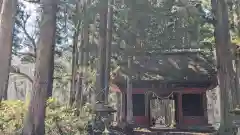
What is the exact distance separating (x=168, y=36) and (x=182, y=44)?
338 cm

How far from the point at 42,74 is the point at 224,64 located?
6904mm

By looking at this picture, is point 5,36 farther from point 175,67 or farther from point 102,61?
point 175,67

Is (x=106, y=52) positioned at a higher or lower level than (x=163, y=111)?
higher

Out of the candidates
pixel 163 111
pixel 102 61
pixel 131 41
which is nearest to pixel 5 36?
pixel 102 61

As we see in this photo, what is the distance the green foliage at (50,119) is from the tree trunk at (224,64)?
4.94 meters

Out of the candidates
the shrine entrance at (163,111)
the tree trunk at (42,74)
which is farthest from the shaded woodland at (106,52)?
the shrine entrance at (163,111)

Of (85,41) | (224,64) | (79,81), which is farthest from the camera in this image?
(85,41)

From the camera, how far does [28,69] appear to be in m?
40.7

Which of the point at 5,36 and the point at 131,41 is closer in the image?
Result: the point at 5,36

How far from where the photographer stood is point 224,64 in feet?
36.1

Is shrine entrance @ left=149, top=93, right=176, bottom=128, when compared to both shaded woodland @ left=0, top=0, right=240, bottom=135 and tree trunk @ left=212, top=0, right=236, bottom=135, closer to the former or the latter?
shaded woodland @ left=0, top=0, right=240, bottom=135

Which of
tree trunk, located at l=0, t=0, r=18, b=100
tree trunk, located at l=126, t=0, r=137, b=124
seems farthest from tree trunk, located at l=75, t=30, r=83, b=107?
tree trunk, located at l=0, t=0, r=18, b=100

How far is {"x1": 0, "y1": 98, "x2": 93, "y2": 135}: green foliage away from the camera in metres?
7.82

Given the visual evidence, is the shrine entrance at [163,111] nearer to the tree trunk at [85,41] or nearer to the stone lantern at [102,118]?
the tree trunk at [85,41]
